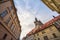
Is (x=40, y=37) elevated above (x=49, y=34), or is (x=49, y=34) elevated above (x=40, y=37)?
(x=49, y=34)

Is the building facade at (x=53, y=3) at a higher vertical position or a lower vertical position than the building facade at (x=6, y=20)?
higher

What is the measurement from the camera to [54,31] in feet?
78.5

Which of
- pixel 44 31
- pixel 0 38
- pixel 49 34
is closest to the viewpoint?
pixel 0 38

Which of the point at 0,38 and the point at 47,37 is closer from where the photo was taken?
the point at 0,38

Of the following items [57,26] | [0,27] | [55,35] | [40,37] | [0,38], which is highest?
[0,27]

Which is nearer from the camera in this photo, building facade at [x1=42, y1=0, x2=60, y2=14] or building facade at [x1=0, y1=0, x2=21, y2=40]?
building facade at [x1=42, y1=0, x2=60, y2=14]

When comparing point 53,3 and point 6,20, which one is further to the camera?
point 6,20

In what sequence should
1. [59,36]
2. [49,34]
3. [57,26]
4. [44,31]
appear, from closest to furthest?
[59,36]
[57,26]
[49,34]
[44,31]

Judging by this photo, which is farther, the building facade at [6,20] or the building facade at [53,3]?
the building facade at [6,20]

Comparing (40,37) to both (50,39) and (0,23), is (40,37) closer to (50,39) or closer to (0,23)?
(50,39)

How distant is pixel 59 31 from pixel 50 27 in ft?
13.0

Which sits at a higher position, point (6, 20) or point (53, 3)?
point (53, 3)

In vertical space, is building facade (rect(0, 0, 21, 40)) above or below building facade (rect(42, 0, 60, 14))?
below

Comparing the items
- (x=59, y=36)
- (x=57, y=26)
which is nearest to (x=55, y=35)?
(x=59, y=36)
